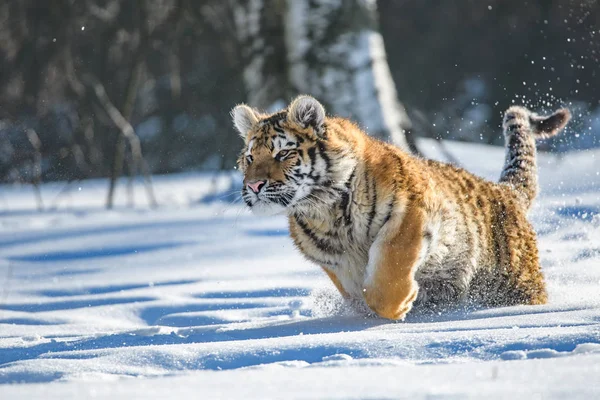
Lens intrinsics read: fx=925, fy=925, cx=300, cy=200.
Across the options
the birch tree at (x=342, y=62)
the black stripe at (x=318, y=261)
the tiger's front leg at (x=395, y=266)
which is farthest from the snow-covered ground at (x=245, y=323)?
the birch tree at (x=342, y=62)

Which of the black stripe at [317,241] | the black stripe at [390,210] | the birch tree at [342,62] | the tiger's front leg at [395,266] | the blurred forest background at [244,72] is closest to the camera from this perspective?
the tiger's front leg at [395,266]

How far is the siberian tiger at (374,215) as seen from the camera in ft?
13.4

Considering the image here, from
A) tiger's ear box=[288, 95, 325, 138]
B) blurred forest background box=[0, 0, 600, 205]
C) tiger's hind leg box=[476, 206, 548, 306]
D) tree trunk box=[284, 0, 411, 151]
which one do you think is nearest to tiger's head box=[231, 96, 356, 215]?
tiger's ear box=[288, 95, 325, 138]

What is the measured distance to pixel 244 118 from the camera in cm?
467

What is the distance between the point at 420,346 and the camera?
3.15 m

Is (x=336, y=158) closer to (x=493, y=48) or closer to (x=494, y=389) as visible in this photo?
(x=494, y=389)

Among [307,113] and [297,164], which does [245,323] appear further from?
[307,113]

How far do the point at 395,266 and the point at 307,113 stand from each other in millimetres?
861

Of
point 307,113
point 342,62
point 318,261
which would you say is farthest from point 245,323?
point 342,62

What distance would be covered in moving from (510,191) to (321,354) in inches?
88.9

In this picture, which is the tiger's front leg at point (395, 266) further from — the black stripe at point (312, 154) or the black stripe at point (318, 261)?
the black stripe at point (312, 154)

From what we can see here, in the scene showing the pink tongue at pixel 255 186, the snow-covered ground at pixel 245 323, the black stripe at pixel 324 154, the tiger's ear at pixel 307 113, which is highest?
the tiger's ear at pixel 307 113

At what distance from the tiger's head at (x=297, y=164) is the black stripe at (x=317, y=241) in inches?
3.8

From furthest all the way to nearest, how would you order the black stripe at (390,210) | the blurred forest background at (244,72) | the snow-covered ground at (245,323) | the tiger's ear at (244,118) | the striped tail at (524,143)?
the blurred forest background at (244,72)
the striped tail at (524,143)
the tiger's ear at (244,118)
the black stripe at (390,210)
the snow-covered ground at (245,323)
